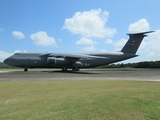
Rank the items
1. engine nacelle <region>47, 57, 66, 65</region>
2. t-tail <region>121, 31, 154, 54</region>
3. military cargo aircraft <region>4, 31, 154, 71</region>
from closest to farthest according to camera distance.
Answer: engine nacelle <region>47, 57, 66, 65</region> < military cargo aircraft <region>4, 31, 154, 71</region> < t-tail <region>121, 31, 154, 54</region>

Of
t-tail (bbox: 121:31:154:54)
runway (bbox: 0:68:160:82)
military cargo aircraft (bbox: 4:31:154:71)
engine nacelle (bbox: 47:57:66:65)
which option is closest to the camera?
runway (bbox: 0:68:160:82)

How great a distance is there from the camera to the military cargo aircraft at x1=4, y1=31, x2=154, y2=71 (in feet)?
106

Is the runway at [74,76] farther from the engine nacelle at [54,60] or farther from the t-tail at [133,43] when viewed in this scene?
the t-tail at [133,43]

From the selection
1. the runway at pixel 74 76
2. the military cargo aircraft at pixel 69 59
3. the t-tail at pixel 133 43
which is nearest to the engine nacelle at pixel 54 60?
the military cargo aircraft at pixel 69 59

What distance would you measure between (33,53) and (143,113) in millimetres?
30296

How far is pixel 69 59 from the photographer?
107ft

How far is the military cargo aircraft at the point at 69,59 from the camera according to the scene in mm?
32188

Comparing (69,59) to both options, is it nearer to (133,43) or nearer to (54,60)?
(54,60)

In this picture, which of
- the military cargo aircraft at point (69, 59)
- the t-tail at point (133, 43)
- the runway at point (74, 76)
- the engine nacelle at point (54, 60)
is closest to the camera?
the runway at point (74, 76)

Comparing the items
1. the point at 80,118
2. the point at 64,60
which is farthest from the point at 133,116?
the point at 64,60

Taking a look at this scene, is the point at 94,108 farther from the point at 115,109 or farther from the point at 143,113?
the point at 143,113

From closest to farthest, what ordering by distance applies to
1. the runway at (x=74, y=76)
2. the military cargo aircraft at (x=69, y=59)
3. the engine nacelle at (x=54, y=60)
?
the runway at (x=74, y=76) < the engine nacelle at (x=54, y=60) < the military cargo aircraft at (x=69, y=59)

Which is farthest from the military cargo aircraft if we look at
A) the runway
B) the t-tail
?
A: the runway

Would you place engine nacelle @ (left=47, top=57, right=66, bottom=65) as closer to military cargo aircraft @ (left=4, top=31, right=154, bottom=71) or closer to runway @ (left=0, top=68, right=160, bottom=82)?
military cargo aircraft @ (left=4, top=31, right=154, bottom=71)
